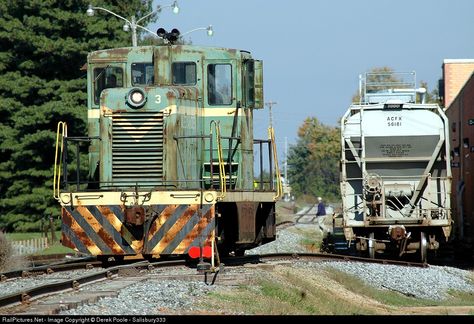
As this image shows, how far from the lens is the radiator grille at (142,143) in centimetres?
1630

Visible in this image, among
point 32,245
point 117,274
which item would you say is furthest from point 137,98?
point 32,245

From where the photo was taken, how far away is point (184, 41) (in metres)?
65.3

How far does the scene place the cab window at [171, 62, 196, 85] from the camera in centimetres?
1725

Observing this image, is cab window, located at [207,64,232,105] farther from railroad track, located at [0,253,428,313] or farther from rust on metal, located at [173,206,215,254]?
railroad track, located at [0,253,428,313]

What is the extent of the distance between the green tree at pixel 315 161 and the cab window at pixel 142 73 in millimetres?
A: 89267

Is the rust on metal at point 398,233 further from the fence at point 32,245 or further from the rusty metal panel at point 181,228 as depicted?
the fence at point 32,245

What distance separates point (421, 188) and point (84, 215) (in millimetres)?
10159

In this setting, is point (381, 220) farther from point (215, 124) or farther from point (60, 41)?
point (60, 41)

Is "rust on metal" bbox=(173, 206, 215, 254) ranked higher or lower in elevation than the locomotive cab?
lower

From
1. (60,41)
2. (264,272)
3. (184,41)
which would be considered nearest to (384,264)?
(264,272)

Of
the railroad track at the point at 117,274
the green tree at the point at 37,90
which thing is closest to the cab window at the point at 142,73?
the railroad track at the point at 117,274

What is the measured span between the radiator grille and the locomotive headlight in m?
0.17

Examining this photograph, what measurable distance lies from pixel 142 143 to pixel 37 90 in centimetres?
2805

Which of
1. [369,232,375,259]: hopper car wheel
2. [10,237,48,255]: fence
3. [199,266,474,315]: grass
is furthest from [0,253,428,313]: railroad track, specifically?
[10,237,48,255]: fence
